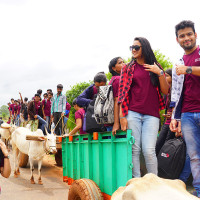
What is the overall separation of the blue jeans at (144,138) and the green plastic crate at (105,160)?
0.40 ft

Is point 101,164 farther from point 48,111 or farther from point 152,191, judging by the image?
point 48,111

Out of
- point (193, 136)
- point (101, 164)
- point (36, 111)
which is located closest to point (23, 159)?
point (36, 111)

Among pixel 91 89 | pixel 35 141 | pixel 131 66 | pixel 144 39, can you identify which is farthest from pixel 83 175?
pixel 35 141

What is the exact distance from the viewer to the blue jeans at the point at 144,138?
320 cm

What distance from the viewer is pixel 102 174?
3701mm

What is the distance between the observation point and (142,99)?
338 centimetres

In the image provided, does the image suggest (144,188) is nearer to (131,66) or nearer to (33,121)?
(131,66)

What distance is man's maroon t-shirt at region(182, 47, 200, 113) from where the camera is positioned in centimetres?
301

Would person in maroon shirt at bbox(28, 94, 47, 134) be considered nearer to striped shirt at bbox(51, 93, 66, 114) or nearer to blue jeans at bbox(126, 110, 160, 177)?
striped shirt at bbox(51, 93, 66, 114)

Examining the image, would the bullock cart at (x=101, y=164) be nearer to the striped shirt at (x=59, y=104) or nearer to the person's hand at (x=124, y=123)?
the person's hand at (x=124, y=123)

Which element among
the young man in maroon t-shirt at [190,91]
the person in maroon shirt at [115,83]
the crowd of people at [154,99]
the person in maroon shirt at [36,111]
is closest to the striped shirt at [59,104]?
the person in maroon shirt at [36,111]

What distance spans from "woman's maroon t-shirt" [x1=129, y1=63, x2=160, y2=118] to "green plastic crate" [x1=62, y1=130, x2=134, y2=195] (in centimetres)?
37

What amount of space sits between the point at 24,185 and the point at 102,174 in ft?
14.8

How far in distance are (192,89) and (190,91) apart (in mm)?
29
